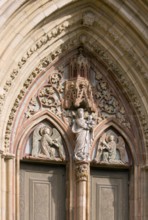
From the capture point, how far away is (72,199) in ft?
42.2

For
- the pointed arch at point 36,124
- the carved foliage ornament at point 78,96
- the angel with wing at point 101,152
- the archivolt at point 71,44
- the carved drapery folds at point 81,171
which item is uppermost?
the archivolt at point 71,44

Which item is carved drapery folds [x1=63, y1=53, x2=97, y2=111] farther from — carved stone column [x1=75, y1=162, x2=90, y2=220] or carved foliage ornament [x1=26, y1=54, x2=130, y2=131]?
carved stone column [x1=75, y1=162, x2=90, y2=220]

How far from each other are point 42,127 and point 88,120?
61cm

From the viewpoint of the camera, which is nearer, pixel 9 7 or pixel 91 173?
pixel 9 7

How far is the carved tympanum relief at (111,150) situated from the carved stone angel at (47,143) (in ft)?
1.66

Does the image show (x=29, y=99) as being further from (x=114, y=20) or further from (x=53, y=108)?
(x=114, y=20)

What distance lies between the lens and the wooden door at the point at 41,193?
1273cm

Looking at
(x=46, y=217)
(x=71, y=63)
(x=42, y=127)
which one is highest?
(x=71, y=63)

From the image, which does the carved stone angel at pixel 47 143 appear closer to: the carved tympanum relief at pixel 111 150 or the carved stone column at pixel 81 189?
the carved stone column at pixel 81 189

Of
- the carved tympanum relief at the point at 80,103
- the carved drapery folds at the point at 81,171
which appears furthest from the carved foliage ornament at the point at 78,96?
the carved drapery folds at the point at 81,171

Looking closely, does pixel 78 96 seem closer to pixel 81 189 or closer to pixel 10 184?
pixel 81 189

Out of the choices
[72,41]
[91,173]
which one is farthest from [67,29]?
[91,173]

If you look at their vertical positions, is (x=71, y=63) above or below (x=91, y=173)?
above

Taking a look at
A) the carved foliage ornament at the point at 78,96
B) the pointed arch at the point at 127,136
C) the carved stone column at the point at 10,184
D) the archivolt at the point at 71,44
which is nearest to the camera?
the carved stone column at the point at 10,184
